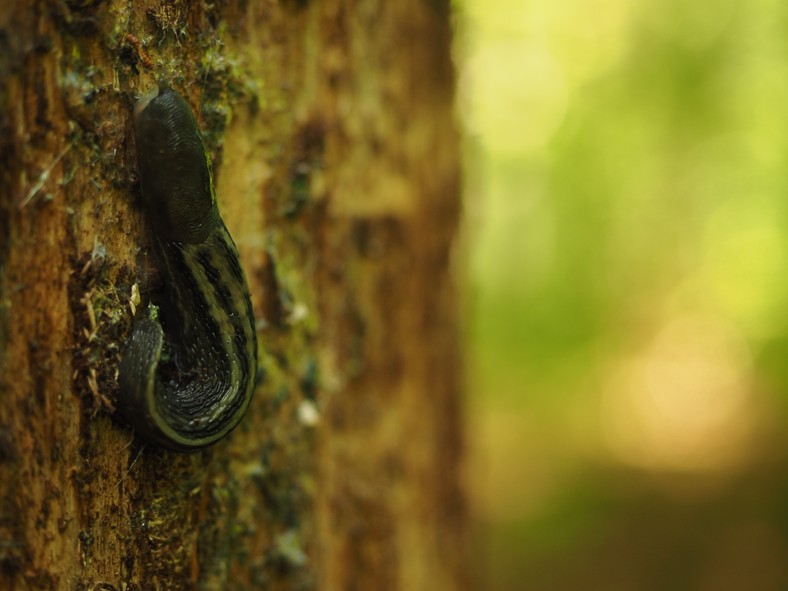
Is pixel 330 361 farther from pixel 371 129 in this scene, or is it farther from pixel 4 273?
pixel 4 273

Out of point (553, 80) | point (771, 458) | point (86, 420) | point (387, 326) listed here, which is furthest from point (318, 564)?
point (553, 80)

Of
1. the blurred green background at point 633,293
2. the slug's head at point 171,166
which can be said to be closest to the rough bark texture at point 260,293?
the slug's head at point 171,166

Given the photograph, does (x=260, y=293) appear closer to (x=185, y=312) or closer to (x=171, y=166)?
(x=185, y=312)

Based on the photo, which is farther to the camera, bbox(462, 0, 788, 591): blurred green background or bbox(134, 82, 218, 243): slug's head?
bbox(462, 0, 788, 591): blurred green background

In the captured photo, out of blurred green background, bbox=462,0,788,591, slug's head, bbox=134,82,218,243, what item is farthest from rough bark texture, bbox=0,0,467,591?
blurred green background, bbox=462,0,788,591

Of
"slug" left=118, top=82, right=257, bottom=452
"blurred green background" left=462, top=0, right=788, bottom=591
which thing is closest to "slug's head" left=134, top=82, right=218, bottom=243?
"slug" left=118, top=82, right=257, bottom=452

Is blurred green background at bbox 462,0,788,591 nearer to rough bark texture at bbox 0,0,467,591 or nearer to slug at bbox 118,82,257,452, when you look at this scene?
rough bark texture at bbox 0,0,467,591
